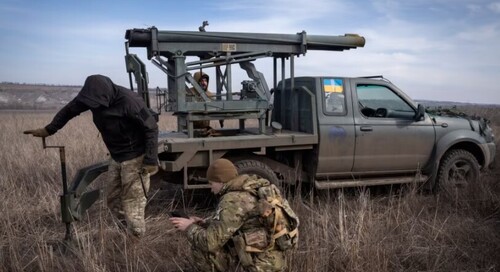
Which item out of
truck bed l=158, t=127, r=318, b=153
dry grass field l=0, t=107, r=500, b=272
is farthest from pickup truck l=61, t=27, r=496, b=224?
dry grass field l=0, t=107, r=500, b=272

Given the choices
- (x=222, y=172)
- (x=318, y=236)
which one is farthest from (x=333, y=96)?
(x=222, y=172)

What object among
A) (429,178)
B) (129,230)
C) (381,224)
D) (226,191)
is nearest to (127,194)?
(129,230)

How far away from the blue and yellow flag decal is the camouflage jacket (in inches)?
137

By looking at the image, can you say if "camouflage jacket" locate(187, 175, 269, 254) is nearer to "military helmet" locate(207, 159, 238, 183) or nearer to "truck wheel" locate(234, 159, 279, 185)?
"military helmet" locate(207, 159, 238, 183)

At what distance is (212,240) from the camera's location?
2744mm

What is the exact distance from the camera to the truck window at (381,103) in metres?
6.31

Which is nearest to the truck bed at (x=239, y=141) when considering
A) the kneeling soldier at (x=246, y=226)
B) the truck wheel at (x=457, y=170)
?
the truck wheel at (x=457, y=170)

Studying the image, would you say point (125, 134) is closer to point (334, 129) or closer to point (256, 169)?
point (256, 169)

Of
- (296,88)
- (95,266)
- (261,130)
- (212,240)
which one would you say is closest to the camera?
(212,240)

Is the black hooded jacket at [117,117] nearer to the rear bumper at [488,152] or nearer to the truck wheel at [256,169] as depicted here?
the truck wheel at [256,169]

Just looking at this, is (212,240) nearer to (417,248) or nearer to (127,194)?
(127,194)

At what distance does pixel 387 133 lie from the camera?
20.2 ft

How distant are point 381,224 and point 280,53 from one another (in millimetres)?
2698

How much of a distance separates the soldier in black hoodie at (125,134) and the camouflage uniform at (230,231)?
4.81 feet
